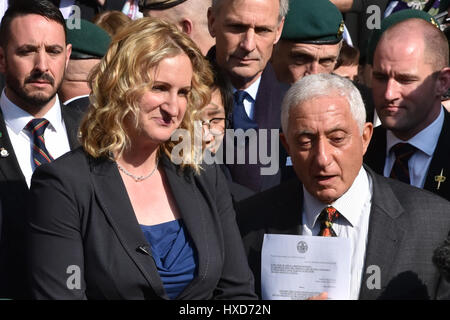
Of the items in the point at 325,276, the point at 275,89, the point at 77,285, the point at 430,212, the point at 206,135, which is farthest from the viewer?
the point at 275,89

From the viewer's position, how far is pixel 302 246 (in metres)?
3.45

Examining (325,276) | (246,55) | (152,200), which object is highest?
(246,55)

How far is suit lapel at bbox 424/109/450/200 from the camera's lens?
4309 mm

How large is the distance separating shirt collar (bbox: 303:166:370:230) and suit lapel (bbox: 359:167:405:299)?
0.06m

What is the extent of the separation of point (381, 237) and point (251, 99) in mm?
1317

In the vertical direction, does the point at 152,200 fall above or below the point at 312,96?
below

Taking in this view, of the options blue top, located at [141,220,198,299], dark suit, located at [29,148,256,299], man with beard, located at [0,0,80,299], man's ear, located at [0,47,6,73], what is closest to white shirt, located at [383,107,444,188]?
dark suit, located at [29,148,256,299]

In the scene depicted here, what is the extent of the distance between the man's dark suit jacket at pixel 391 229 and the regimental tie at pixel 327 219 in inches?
4.5

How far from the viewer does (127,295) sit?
3.26 meters

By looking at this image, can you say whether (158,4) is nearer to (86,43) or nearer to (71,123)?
(86,43)

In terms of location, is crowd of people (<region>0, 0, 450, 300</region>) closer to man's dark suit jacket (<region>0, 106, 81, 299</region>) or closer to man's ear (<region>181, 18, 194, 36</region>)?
man's dark suit jacket (<region>0, 106, 81, 299</region>)

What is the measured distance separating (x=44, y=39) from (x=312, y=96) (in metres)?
1.65

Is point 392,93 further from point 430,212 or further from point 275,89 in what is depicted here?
point 430,212

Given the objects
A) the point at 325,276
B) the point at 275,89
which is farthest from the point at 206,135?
the point at 325,276
